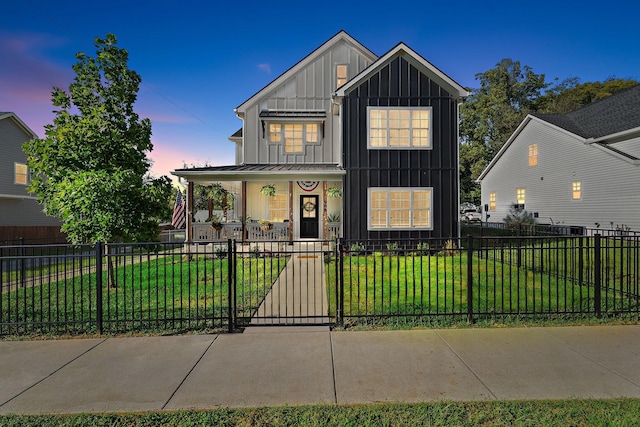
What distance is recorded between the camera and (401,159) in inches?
574

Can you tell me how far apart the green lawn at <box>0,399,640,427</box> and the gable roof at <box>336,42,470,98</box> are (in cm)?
1322

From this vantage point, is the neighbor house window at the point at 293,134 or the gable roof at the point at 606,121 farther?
the neighbor house window at the point at 293,134

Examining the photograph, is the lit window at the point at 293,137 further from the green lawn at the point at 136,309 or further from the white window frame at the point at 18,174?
the white window frame at the point at 18,174

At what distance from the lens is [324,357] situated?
15.9 ft

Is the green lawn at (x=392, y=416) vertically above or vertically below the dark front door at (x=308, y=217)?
below

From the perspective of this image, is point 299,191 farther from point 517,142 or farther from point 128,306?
point 517,142

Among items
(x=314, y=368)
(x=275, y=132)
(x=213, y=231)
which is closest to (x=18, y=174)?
(x=213, y=231)

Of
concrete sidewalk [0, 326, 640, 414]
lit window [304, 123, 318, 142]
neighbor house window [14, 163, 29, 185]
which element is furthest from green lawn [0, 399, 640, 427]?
neighbor house window [14, 163, 29, 185]

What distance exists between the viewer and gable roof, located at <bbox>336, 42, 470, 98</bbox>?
14.1 m

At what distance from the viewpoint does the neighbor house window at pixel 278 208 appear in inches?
693

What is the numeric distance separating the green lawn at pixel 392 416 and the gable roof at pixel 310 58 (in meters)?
16.7

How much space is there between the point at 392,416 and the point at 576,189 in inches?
897

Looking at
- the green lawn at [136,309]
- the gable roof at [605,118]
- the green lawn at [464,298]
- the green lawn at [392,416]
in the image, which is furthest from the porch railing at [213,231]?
the gable roof at [605,118]

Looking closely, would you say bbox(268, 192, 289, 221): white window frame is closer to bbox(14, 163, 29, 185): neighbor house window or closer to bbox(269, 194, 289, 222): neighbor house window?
bbox(269, 194, 289, 222): neighbor house window
